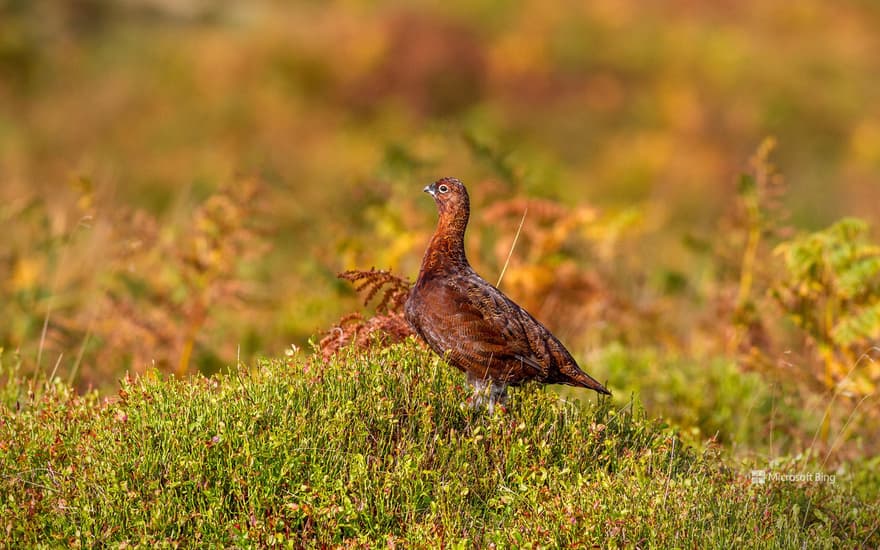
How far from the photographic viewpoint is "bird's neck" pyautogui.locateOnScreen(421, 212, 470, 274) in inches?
220

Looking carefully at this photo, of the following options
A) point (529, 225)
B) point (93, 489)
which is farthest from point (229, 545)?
point (529, 225)

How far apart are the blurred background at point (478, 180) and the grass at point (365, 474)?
0.45m

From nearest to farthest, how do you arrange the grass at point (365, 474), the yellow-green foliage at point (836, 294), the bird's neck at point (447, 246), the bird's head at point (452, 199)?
the grass at point (365, 474)
the bird's neck at point (447, 246)
the bird's head at point (452, 199)
the yellow-green foliage at point (836, 294)

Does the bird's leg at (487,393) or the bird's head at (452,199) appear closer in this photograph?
the bird's leg at (487,393)

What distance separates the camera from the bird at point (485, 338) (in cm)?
522

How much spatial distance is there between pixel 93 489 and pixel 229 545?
23.4 inches

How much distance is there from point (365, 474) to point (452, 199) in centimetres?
170

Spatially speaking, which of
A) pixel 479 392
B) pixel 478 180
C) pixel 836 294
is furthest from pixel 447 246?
pixel 478 180

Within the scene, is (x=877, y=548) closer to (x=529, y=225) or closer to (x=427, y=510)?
(x=427, y=510)

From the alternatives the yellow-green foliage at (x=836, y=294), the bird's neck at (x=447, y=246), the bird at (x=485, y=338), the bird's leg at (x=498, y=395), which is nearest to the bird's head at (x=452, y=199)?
the bird's neck at (x=447, y=246)

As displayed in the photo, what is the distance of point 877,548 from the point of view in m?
4.96

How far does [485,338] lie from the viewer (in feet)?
17.1

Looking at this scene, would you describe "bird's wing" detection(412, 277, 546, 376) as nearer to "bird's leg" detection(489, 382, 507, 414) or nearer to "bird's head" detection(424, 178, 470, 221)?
"bird's leg" detection(489, 382, 507, 414)

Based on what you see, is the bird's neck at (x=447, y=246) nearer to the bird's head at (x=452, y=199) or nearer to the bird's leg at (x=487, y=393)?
the bird's head at (x=452, y=199)
